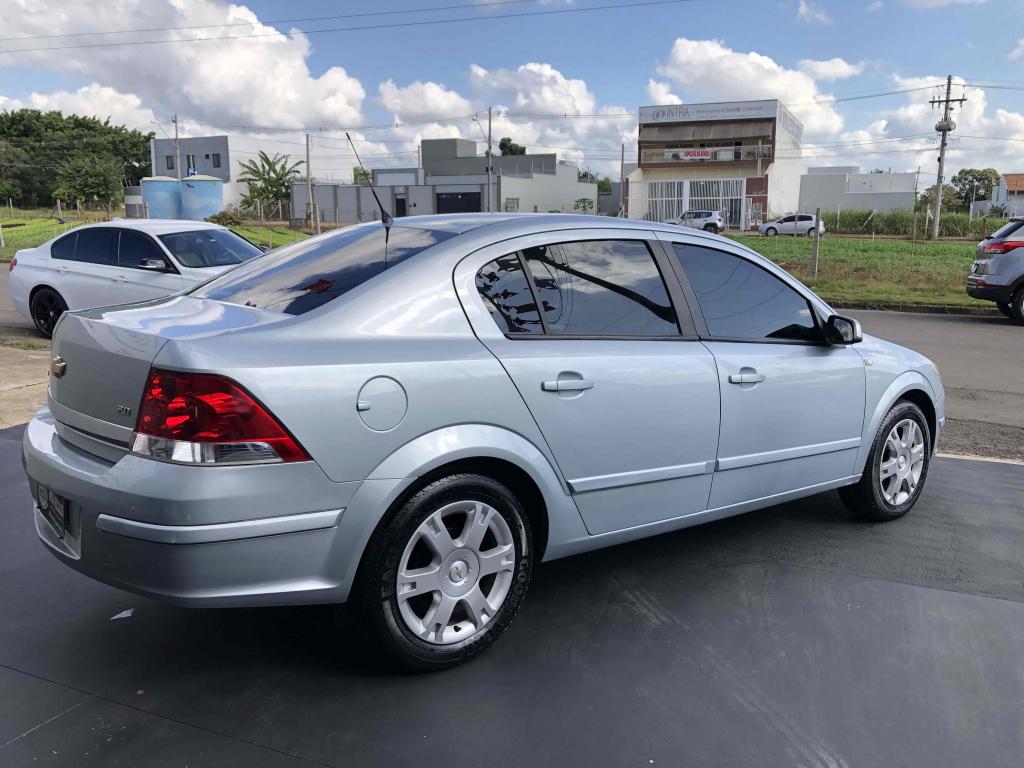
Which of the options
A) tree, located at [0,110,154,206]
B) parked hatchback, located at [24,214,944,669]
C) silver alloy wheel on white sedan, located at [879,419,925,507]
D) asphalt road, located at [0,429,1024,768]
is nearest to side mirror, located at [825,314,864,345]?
parked hatchback, located at [24,214,944,669]

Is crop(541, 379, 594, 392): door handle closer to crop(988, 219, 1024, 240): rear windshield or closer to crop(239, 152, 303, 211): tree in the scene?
crop(988, 219, 1024, 240): rear windshield

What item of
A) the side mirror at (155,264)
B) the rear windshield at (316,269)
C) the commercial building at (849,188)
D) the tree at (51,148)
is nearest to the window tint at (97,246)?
the side mirror at (155,264)

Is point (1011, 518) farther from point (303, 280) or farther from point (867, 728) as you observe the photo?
point (303, 280)

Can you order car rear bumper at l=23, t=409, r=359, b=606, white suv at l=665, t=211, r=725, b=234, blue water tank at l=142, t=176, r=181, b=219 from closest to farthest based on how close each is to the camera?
car rear bumper at l=23, t=409, r=359, b=606 → blue water tank at l=142, t=176, r=181, b=219 → white suv at l=665, t=211, r=725, b=234

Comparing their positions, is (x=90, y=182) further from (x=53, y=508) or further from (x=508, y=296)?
(x=508, y=296)

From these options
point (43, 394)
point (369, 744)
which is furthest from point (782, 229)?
point (369, 744)

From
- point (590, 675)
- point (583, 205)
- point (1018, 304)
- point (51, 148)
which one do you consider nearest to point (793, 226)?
point (583, 205)

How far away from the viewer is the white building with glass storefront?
70.0 meters

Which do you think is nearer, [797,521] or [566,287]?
[566,287]

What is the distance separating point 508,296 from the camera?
3293 millimetres

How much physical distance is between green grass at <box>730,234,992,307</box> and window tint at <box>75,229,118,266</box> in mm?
12793

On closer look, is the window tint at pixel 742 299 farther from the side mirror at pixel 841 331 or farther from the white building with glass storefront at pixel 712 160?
the white building with glass storefront at pixel 712 160

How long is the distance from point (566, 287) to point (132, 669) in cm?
214

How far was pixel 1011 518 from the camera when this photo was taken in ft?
15.8
